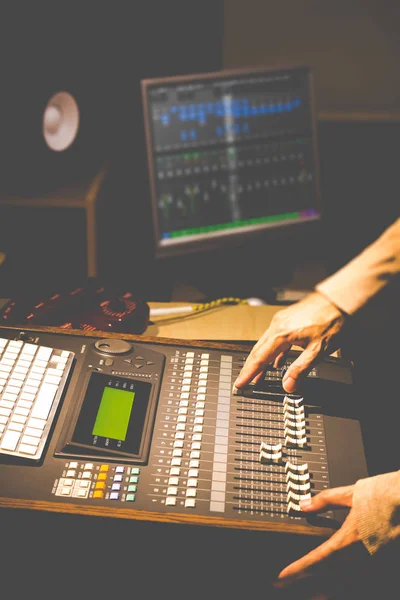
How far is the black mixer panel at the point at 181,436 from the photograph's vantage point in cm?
84

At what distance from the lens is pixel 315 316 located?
1.08m

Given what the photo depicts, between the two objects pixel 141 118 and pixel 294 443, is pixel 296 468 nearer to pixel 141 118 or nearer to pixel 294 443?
pixel 294 443

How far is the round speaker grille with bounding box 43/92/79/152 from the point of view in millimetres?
1526

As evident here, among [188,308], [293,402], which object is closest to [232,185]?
[188,308]

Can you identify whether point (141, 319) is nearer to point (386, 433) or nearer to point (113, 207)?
point (113, 207)

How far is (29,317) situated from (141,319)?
0.77ft

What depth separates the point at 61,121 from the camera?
1587mm

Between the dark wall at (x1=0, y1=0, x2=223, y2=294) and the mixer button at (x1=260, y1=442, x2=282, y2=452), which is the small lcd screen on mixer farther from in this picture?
the dark wall at (x1=0, y1=0, x2=223, y2=294)

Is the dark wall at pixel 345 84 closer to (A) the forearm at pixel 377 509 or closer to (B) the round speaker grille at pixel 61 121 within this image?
(B) the round speaker grille at pixel 61 121

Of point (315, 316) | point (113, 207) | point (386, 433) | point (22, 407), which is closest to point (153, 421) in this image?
point (22, 407)

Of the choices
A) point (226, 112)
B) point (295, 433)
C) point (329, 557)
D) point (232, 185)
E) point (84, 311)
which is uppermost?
point (226, 112)

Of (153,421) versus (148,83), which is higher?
(148,83)

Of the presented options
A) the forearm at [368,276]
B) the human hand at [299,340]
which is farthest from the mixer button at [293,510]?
the forearm at [368,276]

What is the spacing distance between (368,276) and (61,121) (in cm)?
95
